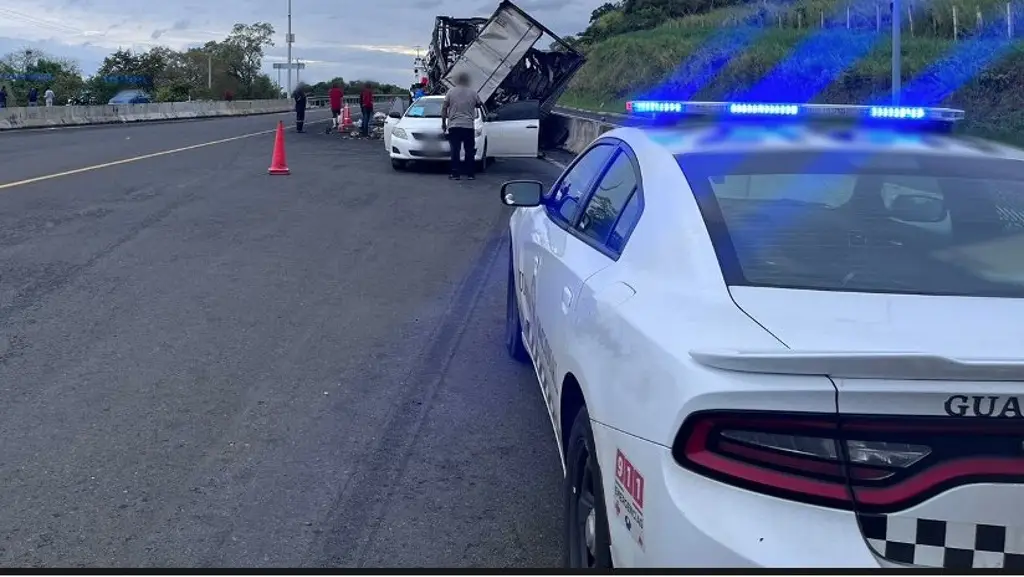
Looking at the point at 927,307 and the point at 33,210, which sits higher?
the point at 927,307

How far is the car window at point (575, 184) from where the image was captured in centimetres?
449

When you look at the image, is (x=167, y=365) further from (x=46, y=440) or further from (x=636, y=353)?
(x=636, y=353)

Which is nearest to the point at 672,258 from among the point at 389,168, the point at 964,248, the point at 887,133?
the point at 964,248

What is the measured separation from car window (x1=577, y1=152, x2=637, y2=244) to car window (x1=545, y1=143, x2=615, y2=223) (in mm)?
204

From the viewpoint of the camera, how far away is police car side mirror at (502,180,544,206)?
16.8 ft

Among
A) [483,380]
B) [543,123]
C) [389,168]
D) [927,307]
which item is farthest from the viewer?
[543,123]

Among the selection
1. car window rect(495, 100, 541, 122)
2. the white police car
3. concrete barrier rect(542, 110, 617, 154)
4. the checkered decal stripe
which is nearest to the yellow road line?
car window rect(495, 100, 541, 122)

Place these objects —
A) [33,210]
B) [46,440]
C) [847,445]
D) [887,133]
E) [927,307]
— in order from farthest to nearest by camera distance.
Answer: [33,210], [46,440], [887,133], [927,307], [847,445]

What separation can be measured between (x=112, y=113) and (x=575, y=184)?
4099cm

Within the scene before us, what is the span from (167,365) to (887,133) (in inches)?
160

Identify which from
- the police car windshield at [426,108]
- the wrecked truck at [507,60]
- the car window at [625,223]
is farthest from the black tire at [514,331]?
the wrecked truck at [507,60]

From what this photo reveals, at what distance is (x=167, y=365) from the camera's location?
596 centimetres

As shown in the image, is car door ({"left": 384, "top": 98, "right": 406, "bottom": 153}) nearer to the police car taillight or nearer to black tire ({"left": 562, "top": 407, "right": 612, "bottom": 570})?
black tire ({"left": 562, "top": 407, "right": 612, "bottom": 570})

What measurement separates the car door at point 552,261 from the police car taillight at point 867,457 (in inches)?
51.8
